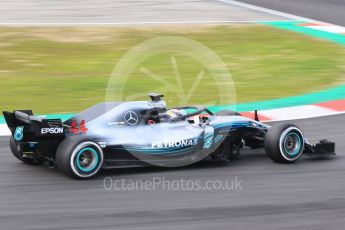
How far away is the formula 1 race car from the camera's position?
28.1 ft

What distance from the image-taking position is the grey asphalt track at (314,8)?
2222cm

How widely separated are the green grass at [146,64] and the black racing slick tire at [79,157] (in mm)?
4072

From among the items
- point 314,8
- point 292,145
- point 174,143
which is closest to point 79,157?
point 174,143

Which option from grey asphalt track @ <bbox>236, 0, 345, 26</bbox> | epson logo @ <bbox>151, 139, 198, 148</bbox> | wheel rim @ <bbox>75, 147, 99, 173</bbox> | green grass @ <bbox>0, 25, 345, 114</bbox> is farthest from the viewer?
grey asphalt track @ <bbox>236, 0, 345, 26</bbox>

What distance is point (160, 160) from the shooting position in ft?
29.7

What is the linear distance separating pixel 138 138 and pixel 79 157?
2.64 ft

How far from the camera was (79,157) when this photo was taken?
27.9 feet

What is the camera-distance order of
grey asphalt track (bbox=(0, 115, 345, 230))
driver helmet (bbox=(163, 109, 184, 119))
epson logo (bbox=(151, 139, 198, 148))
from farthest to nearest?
1. driver helmet (bbox=(163, 109, 184, 119))
2. epson logo (bbox=(151, 139, 198, 148))
3. grey asphalt track (bbox=(0, 115, 345, 230))

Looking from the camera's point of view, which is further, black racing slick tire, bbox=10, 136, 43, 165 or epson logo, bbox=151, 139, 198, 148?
black racing slick tire, bbox=10, 136, 43, 165

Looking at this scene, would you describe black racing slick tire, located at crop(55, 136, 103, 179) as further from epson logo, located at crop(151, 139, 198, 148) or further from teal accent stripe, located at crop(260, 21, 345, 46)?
teal accent stripe, located at crop(260, 21, 345, 46)

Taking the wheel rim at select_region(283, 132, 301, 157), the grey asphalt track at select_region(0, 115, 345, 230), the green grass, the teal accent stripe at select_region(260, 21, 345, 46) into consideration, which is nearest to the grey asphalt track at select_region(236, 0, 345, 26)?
the teal accent stripe at select_region(260, 21, 345, 46)

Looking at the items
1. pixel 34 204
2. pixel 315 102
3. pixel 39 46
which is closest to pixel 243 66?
pixel 315 102

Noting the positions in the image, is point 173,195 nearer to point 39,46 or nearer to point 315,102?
point 315,102

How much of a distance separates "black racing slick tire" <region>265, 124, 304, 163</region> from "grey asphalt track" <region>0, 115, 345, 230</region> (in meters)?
0.14
